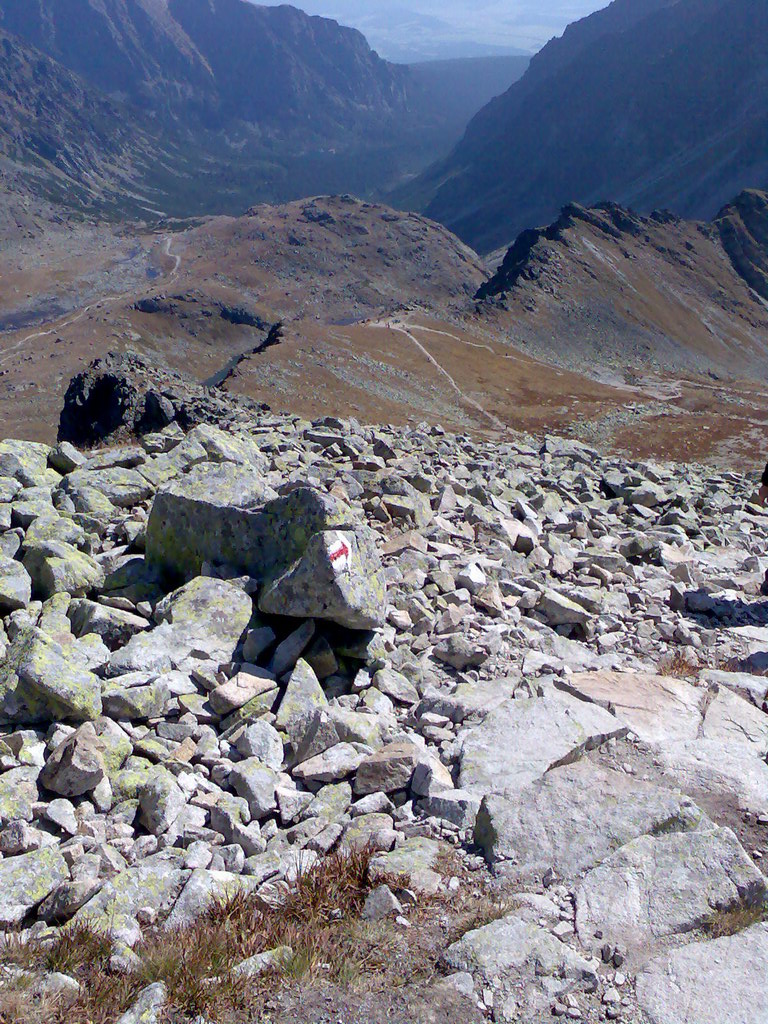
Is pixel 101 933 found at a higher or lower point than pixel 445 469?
higher

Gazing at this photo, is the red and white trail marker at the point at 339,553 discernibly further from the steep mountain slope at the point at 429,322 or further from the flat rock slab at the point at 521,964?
the steep mountain slope at the point at 429,322

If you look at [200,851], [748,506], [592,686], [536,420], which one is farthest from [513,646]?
[536,420]

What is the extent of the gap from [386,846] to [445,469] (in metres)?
14.3

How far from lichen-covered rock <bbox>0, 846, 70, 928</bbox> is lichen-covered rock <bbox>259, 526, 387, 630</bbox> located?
3414 millimetres

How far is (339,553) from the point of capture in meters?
8.24

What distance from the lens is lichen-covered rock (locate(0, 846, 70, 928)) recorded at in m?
5.07

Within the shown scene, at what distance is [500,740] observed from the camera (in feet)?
23.2

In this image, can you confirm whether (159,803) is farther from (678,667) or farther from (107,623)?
(678,667)

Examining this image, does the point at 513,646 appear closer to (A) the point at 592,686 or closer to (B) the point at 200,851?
(A) the point at 592,686

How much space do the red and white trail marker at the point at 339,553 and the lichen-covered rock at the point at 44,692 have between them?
2538 mm

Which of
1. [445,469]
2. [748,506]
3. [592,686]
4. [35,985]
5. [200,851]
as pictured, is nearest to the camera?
[35,985]

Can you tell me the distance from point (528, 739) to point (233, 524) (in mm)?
4663

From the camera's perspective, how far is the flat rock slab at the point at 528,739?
6559mm

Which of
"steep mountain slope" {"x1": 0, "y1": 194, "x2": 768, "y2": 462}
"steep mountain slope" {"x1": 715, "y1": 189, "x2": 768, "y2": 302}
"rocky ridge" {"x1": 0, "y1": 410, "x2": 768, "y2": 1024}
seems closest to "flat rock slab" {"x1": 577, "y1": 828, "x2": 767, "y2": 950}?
"rocky ridge" {"x1": 0, "y1": 410, "x2": 768, "y2": 1024}
